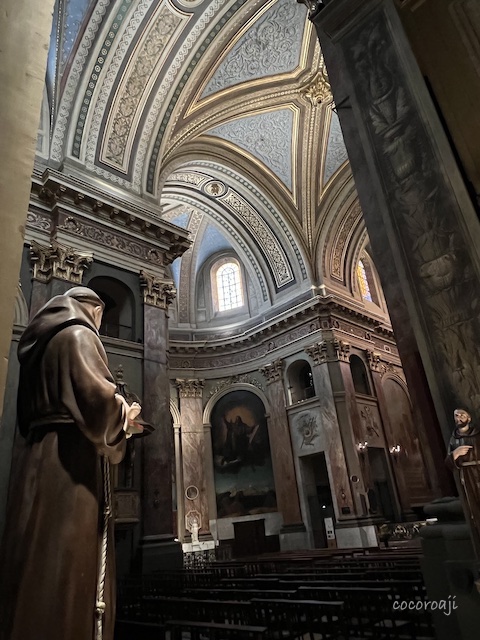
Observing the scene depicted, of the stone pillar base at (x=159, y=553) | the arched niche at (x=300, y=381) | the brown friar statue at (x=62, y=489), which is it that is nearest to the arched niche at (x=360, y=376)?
the arched niche at (x=300, y=381)

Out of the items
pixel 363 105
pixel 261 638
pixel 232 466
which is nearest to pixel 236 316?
pixel 232 466

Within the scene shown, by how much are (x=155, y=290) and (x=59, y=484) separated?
9.28 meters

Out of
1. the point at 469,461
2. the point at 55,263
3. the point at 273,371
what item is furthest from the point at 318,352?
the point at 469,461

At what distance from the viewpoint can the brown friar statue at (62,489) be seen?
1.73m

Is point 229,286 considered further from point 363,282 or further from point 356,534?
point 356,534

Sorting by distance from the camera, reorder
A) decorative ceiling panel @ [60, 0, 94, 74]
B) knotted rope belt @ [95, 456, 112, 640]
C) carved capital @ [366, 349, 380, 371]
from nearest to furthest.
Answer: knotted rope belt @ [95, 456, 112, 640], decorative ceiling panel @ [60, 0, 94, 74], carved capital @ [366, 349, 380, 371]

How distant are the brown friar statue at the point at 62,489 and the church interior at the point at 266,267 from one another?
1.98 feet

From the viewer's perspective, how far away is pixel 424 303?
12.2ft

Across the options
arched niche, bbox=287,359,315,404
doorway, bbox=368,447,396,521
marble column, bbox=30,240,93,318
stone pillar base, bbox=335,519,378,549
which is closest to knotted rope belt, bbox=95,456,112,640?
marble column, bbox=30,240,93,318

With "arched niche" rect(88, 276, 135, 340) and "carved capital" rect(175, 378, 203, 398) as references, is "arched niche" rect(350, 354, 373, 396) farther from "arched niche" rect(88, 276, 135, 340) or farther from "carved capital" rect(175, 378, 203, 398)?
"arched niche" rect(88, 276, 135, 340)

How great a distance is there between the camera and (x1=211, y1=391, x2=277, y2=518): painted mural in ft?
53.7

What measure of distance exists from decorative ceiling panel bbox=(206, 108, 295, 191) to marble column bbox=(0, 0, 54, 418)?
13941 mm

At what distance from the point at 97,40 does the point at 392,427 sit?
1556 cm

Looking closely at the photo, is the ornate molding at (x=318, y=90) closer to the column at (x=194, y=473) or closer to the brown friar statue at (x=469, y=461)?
the column at (x=194, y=473)
